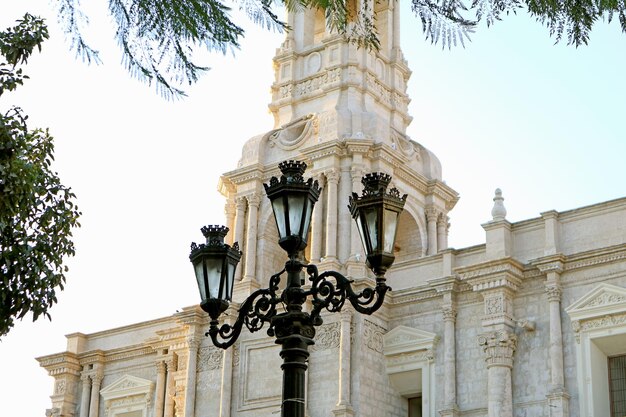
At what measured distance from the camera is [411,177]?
30.2 metres

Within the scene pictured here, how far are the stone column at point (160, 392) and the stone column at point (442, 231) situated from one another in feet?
24.8

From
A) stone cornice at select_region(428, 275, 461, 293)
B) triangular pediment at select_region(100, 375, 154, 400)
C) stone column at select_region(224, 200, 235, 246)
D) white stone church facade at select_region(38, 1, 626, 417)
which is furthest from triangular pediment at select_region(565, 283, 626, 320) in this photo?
triangular pediment at select_region(100, 375, 154, 400)

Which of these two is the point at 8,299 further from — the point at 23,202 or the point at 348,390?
the point at 348,390

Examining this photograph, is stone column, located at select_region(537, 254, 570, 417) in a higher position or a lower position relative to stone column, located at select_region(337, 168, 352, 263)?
lower

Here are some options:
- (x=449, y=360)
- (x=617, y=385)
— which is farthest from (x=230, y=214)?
(x=617, y=385)

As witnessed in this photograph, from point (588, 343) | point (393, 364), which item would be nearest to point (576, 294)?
point (588, 343)

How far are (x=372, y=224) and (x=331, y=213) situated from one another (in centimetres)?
1682

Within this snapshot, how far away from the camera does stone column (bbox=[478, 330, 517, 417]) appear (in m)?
24.6

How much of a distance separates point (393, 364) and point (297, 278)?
15.7m

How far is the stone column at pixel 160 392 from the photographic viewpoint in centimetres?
3011

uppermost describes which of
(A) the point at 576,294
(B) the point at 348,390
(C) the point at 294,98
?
(C) the point at 294,98

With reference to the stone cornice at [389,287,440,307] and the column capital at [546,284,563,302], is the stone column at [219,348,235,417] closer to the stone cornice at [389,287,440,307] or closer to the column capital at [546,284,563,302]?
the stone cornice at [389,287,440,307]

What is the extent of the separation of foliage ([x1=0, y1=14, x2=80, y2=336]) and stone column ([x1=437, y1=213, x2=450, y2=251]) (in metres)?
17.6

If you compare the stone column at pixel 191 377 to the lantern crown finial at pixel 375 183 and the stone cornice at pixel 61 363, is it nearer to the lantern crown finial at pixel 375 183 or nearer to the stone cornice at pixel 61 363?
the stone cornice at pixel 61 363
